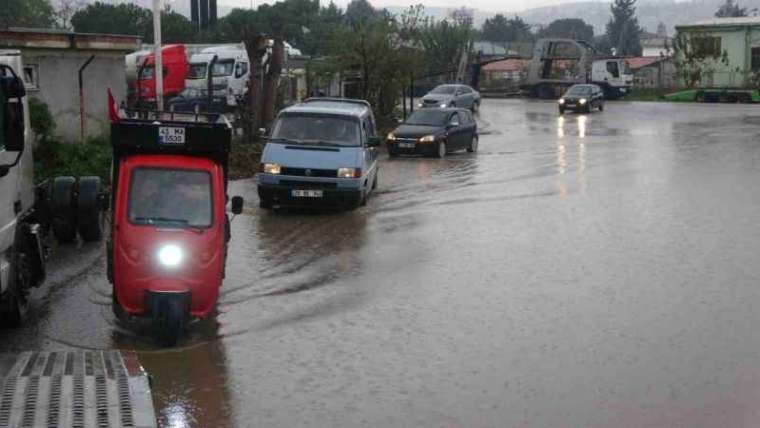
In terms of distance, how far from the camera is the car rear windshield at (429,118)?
32.5 metres

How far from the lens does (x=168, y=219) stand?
1121cm

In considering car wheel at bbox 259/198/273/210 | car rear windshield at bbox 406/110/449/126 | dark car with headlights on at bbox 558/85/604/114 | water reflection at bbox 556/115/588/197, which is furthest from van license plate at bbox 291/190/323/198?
dark car with headlights on at bbox 558/85/604/114

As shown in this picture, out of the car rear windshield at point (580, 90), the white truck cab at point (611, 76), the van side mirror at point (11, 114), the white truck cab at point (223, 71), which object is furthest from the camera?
the white truck cab at point (611, 76)

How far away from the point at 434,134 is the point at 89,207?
675 inches

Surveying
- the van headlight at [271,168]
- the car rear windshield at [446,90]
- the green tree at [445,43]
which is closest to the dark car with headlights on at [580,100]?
the car rear windshield at [446,90]

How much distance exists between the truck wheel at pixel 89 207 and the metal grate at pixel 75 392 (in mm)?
7072

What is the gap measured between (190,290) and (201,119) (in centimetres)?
211

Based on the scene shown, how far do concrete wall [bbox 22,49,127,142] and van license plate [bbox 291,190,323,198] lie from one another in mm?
6705

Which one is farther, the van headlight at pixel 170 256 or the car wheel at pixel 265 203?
the car wheel at pixel 265 203

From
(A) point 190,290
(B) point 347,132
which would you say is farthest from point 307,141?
(A) point 190,290

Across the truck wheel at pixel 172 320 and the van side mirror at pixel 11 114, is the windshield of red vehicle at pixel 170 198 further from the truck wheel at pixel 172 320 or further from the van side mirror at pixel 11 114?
the van side mirror at pixel 11 114

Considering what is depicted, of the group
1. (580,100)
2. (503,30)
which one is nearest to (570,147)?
(580,100)

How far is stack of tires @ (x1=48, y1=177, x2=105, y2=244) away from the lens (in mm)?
14430

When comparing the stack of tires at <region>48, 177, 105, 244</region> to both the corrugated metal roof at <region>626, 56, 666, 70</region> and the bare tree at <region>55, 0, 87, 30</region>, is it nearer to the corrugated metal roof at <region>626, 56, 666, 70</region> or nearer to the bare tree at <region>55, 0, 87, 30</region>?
the bare tree at <region>55, 0, 87, 30</region>
